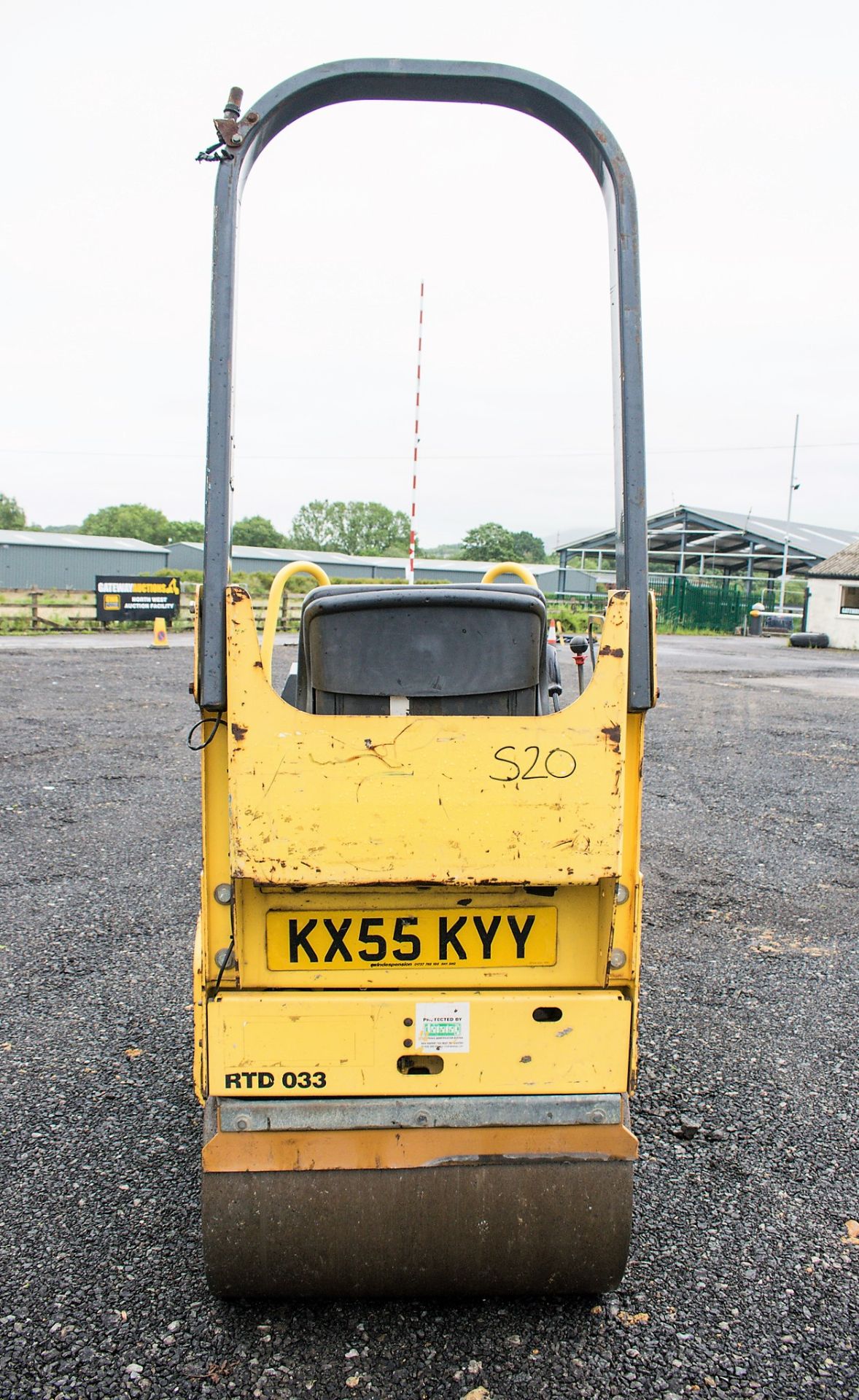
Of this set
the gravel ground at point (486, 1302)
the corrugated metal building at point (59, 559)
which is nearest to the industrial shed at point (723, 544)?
the corrugated metal building at point (59, 559)

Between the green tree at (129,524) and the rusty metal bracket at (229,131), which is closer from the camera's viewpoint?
the rusty metal bracket at (229,131)

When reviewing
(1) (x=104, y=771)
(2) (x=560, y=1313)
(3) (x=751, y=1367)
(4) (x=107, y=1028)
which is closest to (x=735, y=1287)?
(3) (x=751, y=1367)

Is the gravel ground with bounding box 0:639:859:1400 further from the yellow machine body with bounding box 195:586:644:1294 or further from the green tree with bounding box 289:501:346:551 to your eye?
the green tree with bounding box 289:501:346:551

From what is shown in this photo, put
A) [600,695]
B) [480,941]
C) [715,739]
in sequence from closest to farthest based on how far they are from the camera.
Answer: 1. [600,695]
2. [480,941]
3. [715,739]

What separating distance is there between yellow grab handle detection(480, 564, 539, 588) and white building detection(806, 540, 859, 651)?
31083 mm

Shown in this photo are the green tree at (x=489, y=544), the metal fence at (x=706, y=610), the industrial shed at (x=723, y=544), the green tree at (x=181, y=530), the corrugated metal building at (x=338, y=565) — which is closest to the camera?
the green tree at (x=489, y=544)

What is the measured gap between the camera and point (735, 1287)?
257 centimetres

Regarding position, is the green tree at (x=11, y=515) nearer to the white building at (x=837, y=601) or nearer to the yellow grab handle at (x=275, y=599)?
the white building at (x=837, y=601)

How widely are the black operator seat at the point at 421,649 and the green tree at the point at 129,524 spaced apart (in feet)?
286

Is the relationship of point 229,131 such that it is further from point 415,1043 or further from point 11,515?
point 11,515

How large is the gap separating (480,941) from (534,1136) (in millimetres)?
451

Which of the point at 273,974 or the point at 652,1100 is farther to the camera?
the point at 652,1100

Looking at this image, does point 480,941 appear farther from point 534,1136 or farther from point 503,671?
point 503,671

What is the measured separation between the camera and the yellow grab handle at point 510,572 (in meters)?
3.20
